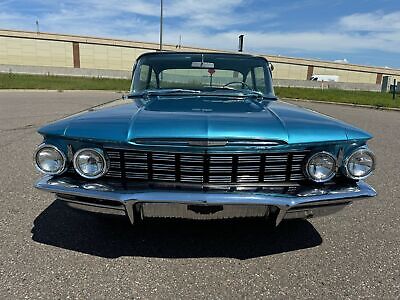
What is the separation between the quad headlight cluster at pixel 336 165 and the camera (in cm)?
223

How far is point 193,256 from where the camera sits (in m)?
2.50

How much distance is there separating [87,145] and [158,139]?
20.5 inches

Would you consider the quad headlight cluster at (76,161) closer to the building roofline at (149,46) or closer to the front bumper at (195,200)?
the front bumper at (195,200)

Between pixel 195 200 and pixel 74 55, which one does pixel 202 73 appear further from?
pixel 74 55

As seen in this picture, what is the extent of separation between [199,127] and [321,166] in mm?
864

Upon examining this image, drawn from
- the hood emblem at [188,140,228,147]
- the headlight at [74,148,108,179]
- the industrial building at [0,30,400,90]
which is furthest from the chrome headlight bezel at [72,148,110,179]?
the industrial building at [0,30,400,90]

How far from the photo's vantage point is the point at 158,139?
205 centimetres

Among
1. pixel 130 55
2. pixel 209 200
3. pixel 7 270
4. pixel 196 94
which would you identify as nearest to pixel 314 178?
Answer: pixel 209 200

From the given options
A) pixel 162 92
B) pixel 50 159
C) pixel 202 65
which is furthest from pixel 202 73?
pixel 50 159

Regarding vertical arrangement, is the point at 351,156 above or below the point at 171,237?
above

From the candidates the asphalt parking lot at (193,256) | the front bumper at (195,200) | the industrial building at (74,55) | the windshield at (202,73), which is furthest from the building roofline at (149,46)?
the front bumper at (195,200)

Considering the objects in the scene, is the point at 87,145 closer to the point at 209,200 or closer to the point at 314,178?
the point at 209,200

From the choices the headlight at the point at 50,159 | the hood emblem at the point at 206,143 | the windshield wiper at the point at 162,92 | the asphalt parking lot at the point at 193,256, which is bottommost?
the asphalt parking lot at the point at 193,256

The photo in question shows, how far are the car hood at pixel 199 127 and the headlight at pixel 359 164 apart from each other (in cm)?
11
